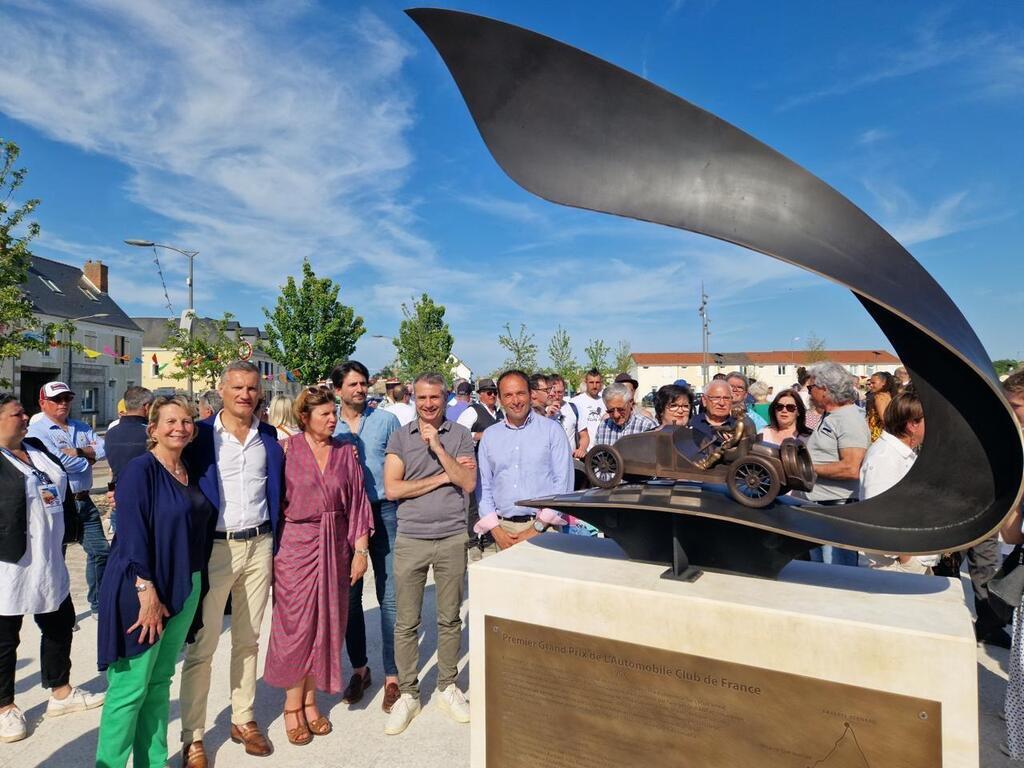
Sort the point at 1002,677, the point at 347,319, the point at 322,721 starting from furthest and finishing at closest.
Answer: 1. the point at 347,319
2. the point at 1002,677
3. the point at 322,721

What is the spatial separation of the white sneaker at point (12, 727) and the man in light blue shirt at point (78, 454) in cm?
187

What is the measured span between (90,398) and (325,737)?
4679 centimetres

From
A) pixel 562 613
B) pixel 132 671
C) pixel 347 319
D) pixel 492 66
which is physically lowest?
pixel 132 671

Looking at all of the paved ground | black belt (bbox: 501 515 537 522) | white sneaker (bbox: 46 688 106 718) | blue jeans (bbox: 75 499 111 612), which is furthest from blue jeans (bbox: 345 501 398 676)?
blue jeans (bbox: 75 499 111 612)

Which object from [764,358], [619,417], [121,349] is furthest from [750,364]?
[619,417]

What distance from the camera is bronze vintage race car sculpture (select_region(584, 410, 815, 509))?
2342mm

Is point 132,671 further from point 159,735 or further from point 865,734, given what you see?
point 865,734

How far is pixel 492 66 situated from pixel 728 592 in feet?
7.14

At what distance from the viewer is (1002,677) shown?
424 centimetres

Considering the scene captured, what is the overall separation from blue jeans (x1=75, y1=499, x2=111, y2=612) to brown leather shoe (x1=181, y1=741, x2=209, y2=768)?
2856mm

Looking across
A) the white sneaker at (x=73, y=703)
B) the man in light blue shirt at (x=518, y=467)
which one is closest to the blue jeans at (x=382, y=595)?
the man in light blue shirt at (x=518, y=467)

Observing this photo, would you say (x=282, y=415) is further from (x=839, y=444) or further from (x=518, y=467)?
(x=839, y=444)

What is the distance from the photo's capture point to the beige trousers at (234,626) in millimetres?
3350

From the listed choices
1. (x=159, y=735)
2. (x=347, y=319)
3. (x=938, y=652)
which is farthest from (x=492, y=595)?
(x=347, y=319)
